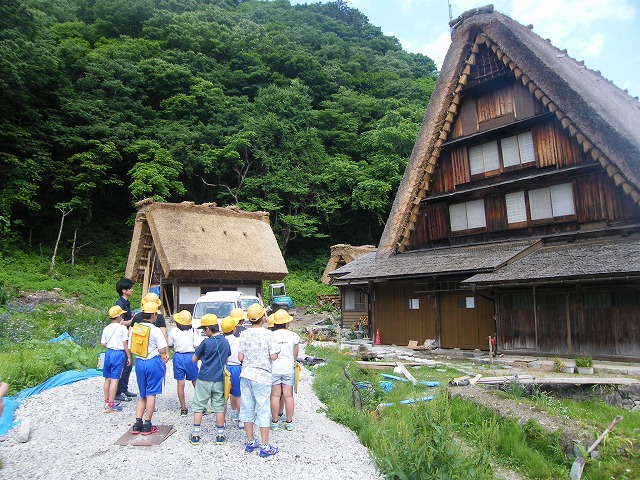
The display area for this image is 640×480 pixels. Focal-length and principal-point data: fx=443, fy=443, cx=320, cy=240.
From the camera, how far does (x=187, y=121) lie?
34.1 metres

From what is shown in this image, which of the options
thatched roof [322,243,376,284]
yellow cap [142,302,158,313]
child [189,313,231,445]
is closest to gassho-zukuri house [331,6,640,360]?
child [189,313,231,445]

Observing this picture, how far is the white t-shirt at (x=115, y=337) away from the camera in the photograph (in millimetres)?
7043

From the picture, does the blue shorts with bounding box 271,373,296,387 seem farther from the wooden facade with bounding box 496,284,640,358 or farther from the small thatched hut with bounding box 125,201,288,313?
the small thatched hut with bounding box 125,201,288,313

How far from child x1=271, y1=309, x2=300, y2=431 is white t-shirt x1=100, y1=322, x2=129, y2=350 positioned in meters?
2.66

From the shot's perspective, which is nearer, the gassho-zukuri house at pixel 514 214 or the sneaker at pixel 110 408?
the sneaker at pixel 110 408

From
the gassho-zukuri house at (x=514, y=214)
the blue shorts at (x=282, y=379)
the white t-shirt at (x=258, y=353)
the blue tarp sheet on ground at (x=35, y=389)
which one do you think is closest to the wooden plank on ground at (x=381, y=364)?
the gassho-zukuri house at (x=514, y=214)

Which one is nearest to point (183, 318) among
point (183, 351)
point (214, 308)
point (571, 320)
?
point (183, 351)

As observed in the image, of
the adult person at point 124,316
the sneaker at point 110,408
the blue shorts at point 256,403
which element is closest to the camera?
the blue shorts at point 256,403

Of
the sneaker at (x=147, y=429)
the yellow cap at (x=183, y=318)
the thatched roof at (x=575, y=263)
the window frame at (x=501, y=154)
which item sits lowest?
the sneaker at (x=147, y=429)

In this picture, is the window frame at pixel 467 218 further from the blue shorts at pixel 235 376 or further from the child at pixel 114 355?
the child at pixel 114 355

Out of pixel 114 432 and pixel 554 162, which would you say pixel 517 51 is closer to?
pixel 554 162

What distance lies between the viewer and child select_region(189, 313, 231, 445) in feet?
19.3

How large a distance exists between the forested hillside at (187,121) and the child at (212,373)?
22578mm

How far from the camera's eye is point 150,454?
5184 mm
